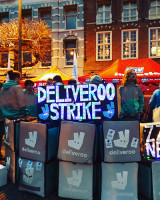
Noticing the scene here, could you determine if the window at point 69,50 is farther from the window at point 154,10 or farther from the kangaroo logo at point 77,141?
the kangaroo logo at point 77,141

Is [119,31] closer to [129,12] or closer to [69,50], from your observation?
[129,12]

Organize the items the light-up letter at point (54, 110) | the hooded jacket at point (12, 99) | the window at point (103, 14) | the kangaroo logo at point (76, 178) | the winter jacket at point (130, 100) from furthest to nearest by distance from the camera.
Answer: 1. the window at point (103, 14)
2. the hooded jacket at point (12, 99)
3. the winter jacket at point (130, 100)
4. the light-up letter at point (54, 110)
5. the kangaroo logo at point (76, 178)

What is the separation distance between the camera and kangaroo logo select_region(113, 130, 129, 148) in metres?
3.12

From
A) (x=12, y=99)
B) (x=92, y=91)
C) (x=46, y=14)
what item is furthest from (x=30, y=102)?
(x=46, y=14)

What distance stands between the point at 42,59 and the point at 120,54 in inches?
221

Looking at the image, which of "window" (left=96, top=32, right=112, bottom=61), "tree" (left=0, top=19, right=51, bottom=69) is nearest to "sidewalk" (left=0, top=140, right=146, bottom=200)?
"tree" (left=0, top=19, right=51, bottom=69)

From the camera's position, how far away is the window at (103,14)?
16053 mm

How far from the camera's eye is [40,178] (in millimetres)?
3361

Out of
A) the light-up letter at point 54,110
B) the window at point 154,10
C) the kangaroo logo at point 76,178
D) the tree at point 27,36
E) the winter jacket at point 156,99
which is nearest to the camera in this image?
the kangaroo logo at point 76,178

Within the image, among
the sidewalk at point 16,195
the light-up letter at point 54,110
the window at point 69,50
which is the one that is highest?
the window at point 69,50

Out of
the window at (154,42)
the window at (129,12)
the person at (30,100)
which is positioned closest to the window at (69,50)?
the window at (129,12)

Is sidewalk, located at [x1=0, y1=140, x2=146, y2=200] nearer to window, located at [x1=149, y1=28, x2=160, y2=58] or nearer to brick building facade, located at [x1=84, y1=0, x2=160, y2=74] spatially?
brick building facade, located at [x1=84, y1=0, x2=160, y2=74]

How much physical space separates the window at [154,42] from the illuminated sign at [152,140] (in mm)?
13139

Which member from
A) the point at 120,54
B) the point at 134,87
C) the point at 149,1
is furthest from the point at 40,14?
the point at 134,87
